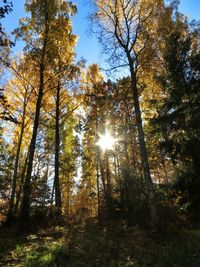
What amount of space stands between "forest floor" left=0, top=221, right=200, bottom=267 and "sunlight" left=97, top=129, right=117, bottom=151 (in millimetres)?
10964

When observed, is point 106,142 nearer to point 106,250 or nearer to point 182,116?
point 182,116

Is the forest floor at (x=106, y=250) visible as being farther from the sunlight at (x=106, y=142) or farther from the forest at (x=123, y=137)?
the sunlight at (x=106, y=142)

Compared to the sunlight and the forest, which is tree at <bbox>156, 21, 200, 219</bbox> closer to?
the forest

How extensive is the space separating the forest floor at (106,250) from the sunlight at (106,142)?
36.0 feet

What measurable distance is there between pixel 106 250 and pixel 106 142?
13.7m

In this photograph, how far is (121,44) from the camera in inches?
518

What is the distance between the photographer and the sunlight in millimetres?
21250

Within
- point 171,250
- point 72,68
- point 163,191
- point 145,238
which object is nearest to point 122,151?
point 72,68

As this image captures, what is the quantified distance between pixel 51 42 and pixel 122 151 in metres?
10.8

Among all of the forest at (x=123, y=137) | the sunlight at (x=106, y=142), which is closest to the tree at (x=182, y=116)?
the forest at (x=123, y=137)

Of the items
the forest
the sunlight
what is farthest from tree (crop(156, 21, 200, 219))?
the sunlight

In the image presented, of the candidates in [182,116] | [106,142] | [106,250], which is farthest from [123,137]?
[106,250]

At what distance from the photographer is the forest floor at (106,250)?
6.72 metres

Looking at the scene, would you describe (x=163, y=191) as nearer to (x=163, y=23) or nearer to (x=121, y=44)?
(x=121, y=44)
